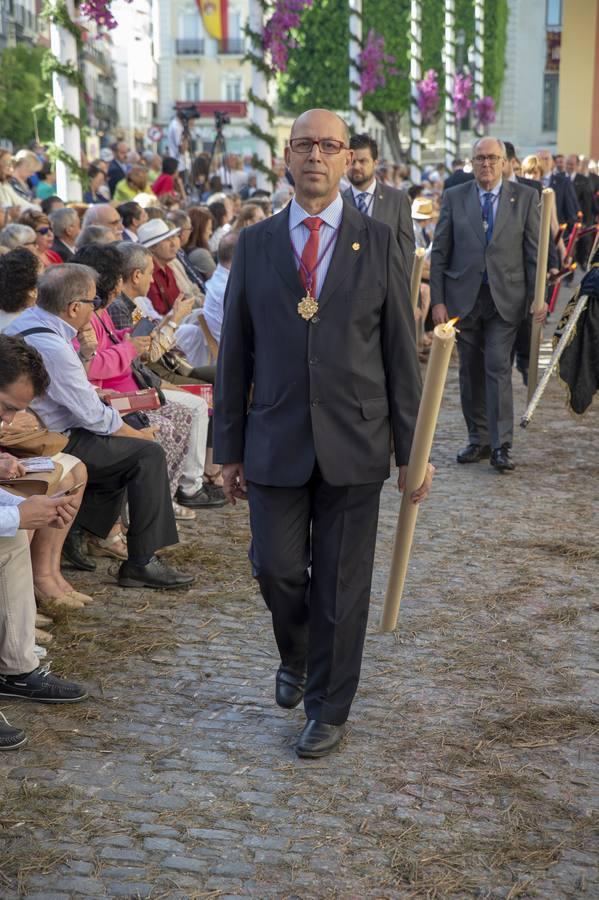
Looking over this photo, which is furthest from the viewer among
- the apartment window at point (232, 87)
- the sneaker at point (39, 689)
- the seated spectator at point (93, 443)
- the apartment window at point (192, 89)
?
the apartment window at point (192, 89)

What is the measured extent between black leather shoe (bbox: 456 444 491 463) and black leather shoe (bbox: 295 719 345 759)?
16.7 ft

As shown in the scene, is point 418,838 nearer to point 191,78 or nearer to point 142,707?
point 142,707

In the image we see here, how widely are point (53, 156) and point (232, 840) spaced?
11.8m

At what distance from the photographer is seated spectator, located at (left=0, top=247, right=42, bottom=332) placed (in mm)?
6934

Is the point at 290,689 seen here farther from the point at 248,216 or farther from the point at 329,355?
the point at 248,216

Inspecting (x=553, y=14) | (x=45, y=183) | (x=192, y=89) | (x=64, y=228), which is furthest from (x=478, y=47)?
(x=192, y=89)

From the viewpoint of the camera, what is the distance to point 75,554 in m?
7.17

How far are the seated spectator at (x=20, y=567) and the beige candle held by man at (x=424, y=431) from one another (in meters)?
1.28

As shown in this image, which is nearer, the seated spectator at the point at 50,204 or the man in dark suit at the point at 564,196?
the seated spectator at the point at 50,204

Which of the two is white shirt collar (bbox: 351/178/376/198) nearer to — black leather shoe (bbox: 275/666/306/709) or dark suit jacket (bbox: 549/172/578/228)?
black leather shoe (bbox: 275/666/306/709)

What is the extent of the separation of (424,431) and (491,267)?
494 centimetres

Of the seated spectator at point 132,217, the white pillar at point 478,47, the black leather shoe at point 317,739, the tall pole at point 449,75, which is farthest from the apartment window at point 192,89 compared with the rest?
the black leather shoe at point 317,739

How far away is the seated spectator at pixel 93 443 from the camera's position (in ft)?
20.9

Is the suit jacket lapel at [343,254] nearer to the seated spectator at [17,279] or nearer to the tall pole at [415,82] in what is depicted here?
the seated spectator at [17,279]
